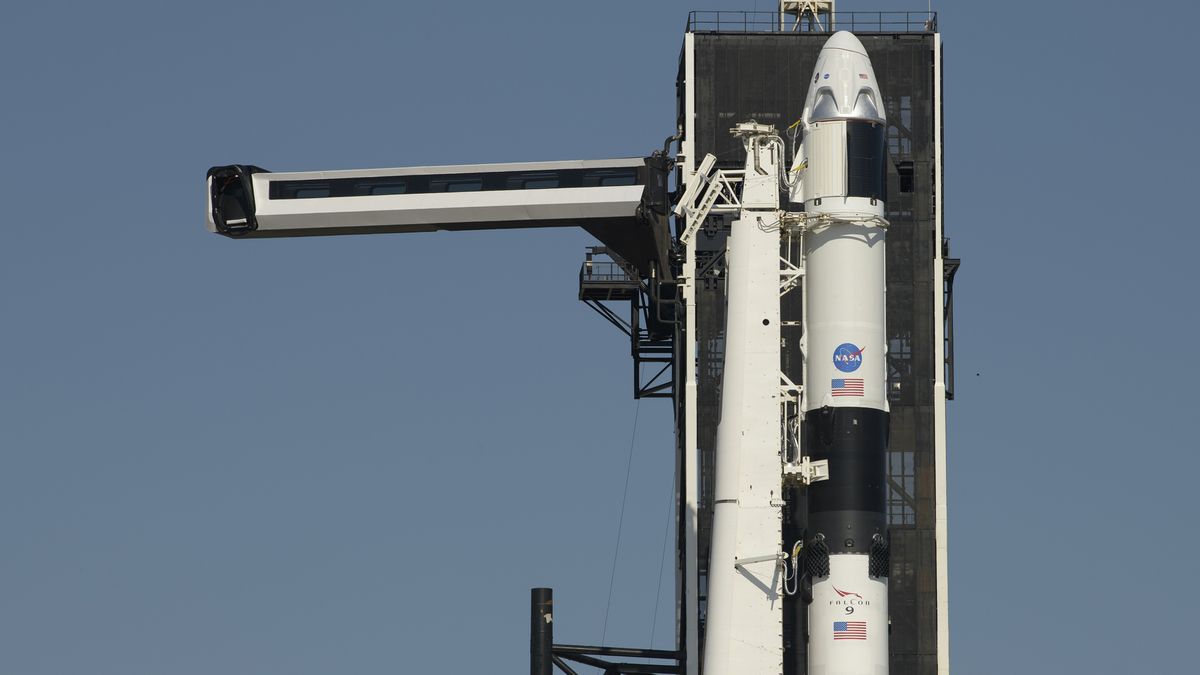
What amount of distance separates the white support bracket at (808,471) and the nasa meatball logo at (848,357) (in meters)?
2.24

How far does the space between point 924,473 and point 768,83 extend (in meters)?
11.9

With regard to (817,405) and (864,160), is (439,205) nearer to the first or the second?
(864,160)

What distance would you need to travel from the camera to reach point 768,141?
58.7 m

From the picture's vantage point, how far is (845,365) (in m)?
58.4

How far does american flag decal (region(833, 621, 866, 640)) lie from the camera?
57.1 m

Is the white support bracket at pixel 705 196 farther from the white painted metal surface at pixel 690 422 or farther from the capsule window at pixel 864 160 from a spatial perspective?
the white painted metal surface at pixel 690 422

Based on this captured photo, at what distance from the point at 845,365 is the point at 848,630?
6100 millimetres

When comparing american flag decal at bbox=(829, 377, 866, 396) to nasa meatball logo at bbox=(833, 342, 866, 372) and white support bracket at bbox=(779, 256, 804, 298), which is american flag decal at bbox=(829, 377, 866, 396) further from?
white support bracket at bbox=(779, 256, 804, 298)

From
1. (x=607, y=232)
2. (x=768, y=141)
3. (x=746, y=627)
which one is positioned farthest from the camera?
(x=607, y=232)

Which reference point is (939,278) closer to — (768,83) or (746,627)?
(768,83)

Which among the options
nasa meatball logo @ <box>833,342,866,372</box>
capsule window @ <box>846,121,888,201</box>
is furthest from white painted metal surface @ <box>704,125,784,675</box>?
nasa meatball logo @ <box>833,342,866,372</box>

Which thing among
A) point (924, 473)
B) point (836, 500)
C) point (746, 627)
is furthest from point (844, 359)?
point (924, 473)

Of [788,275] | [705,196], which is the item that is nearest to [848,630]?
[788,275]

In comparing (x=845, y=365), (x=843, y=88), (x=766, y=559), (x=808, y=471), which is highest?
(x=843, y=88)
